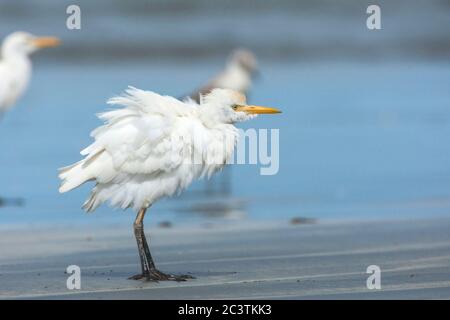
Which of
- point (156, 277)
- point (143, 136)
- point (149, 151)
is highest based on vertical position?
point (143, 136)

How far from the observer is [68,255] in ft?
33.1

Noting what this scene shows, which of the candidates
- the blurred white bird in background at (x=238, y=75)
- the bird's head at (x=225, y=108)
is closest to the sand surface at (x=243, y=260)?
the bird's head at (x=225, y=108)

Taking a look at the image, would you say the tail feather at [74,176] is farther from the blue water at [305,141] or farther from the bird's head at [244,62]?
the bird's head at [244,62]

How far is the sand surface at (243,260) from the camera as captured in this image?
8453mm

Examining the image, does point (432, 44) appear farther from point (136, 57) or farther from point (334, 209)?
point (334, 209)

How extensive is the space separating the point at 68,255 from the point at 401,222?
319 cm

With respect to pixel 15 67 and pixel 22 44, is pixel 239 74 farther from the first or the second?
pixel 15 67

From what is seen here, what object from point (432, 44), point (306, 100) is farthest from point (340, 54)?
point (306, 100)

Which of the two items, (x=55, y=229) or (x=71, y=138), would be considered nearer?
(x=55, y=229)

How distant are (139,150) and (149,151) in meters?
0.07

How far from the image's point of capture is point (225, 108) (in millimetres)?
9391

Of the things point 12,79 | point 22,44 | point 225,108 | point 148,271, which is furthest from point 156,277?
point 22,44

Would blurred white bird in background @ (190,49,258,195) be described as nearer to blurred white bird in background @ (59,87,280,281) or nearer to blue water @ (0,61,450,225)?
blue water @ (0,61,450,225)

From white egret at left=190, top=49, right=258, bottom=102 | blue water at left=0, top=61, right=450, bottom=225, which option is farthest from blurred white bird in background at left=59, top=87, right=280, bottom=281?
white egret at left=190, top=49, right=258, bottom=102
